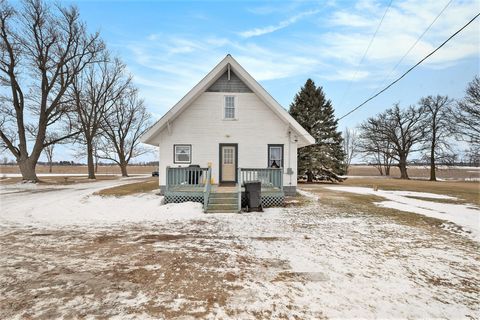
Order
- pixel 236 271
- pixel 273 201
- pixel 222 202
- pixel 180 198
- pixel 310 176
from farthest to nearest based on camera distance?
pixel 310 176 < pixel 273 201 < pixel 180 198 < pixel 222 202 < pixel 236 271

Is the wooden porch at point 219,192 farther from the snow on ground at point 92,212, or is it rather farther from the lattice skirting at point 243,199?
the snow on ground at point 92,212

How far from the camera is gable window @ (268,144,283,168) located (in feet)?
43.5

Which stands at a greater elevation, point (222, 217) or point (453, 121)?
point (453, 121)

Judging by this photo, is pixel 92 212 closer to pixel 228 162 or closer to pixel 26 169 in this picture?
pixel 228 162

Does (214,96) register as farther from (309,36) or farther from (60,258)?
(60,258)

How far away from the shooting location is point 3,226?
7.04 m

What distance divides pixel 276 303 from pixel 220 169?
33.5 feet

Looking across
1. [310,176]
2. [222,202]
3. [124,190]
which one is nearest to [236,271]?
[222,202]

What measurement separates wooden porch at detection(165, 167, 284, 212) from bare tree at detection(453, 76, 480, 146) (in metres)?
27.9

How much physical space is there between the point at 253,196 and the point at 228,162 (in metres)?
4.16

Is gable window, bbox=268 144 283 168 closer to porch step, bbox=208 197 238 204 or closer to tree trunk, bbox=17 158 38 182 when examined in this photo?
porch step, bbox=208 197 238 204

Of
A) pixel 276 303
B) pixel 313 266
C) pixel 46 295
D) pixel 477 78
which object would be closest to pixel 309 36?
pixel 313 266

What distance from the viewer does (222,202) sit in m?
9.68

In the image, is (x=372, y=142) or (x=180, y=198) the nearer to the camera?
(x=180, y=198)
